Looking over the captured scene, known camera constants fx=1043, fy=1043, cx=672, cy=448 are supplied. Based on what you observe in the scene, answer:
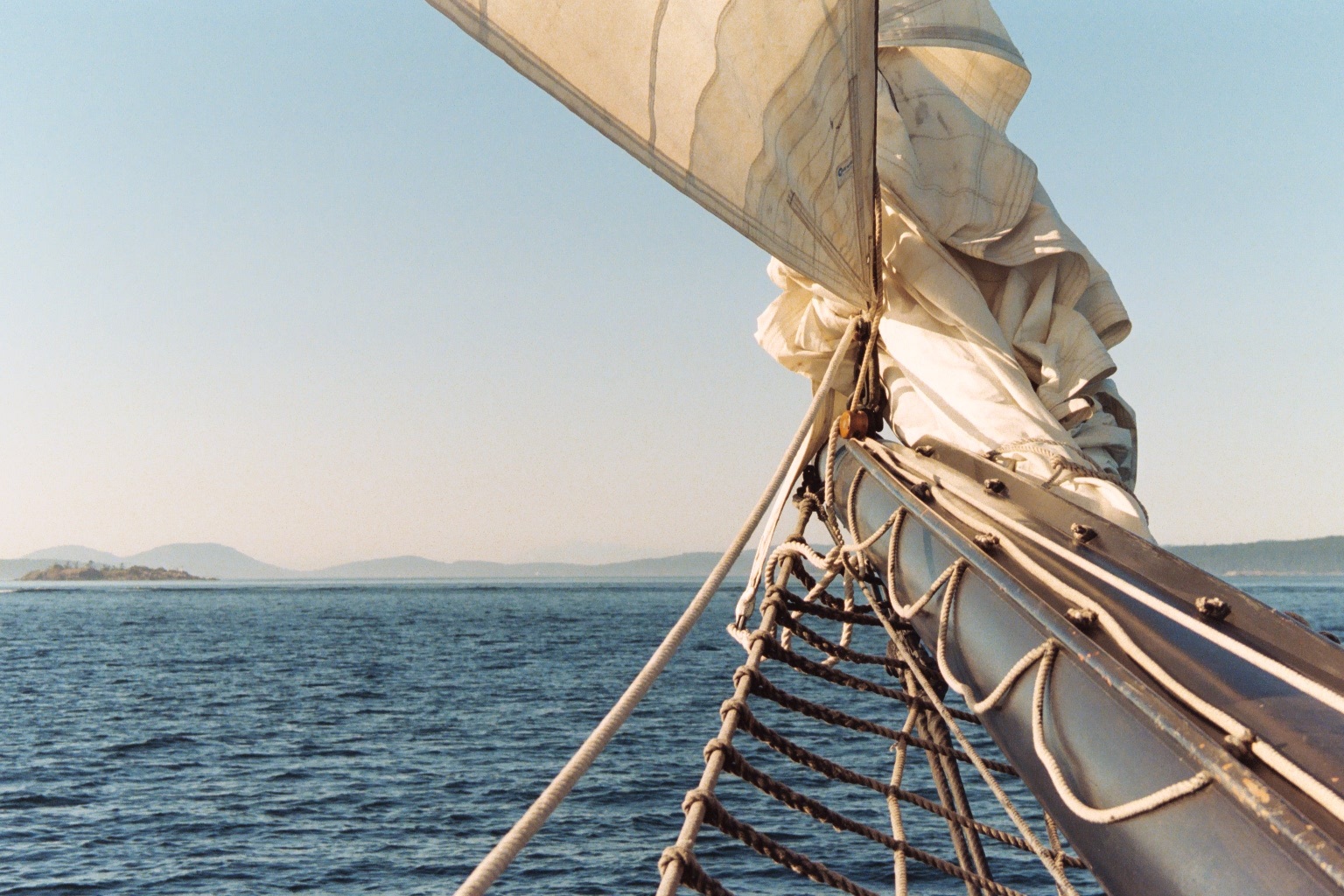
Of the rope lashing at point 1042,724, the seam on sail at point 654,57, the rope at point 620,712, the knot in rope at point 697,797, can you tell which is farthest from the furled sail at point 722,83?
the knot in rope at point 697,797

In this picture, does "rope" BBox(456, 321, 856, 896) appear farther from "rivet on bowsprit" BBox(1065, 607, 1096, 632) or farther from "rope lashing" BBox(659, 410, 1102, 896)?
"rivet on bowsprit" BBox(1065, 607, 1096, 632)

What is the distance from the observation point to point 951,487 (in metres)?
2.65

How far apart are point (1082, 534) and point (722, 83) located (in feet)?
4.91

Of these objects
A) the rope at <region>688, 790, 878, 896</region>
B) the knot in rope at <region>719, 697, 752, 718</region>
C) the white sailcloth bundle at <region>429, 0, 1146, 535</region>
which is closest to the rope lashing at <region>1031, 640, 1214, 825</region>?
the rope at <region>688, 790, 878, 896</region>

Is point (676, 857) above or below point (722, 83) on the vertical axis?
below

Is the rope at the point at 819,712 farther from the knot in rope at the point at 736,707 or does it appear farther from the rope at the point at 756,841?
the rope at the point at 756,841

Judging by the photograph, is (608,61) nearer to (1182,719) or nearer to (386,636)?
(1182,719)

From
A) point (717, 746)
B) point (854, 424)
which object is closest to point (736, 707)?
point (717, 746)

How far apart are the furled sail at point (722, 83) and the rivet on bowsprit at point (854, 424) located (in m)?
0.72

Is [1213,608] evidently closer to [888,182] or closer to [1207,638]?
[1207,638]

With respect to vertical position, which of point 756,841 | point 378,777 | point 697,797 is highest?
point 697,797

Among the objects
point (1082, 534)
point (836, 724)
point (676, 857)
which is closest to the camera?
point (676, 857)

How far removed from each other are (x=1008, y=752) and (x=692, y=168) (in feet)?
5.67

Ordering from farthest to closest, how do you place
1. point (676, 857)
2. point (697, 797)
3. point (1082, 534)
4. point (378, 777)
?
point (378, 777), point (1082, 534), point (697, 797), point (676, 857)
